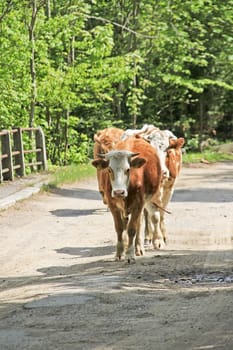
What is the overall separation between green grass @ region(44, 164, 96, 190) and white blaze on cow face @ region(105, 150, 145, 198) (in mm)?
10818

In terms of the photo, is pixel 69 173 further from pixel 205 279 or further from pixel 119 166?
pixel 205 279

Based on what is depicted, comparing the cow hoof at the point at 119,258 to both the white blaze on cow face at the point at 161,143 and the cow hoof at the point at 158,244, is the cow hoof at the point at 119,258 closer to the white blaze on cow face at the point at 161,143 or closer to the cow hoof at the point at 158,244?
the cow hoof at the point at 158,244

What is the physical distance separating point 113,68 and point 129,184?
60.5ft

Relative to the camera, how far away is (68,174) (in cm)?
2664

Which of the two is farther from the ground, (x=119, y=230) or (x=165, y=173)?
(x=165, y=173)

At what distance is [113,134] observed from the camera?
1802 centimetres

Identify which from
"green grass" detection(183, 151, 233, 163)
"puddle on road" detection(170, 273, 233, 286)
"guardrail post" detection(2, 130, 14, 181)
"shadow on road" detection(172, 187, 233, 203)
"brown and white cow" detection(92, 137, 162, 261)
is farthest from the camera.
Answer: "green grass" detection(183, 151, 233, 163)

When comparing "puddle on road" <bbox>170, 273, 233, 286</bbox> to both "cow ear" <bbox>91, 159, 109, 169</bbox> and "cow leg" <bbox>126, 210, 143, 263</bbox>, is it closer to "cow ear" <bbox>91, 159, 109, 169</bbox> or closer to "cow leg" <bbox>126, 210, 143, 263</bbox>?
"cow leg" <bbox>126, 210, 143, 263</bbox>

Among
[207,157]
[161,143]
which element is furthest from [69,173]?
[161,143]

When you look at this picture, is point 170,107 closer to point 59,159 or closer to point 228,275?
point 59,159

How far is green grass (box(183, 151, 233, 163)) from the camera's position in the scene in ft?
116

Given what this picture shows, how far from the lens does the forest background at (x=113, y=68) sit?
2916 cm

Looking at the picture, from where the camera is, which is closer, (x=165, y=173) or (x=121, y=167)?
(x=121, y=167)

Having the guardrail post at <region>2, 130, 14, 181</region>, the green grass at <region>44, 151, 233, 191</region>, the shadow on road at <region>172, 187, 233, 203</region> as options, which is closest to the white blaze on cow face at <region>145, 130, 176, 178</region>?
the shadow on road at <region>172, 187, 233, 203</region>
